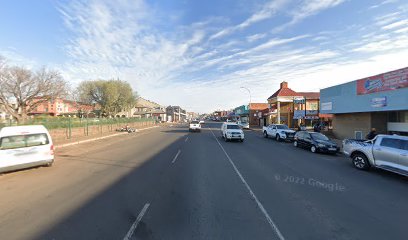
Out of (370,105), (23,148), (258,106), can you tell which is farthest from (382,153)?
(258,106)

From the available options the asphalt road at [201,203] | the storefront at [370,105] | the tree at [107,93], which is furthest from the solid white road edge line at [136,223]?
the tree at [107,93]

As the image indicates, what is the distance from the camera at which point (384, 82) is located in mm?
17344

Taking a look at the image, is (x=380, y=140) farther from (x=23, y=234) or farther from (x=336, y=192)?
(x=23, y=234)

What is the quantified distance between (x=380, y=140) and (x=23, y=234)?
40.5 ft

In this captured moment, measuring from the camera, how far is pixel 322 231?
4547 millimetres

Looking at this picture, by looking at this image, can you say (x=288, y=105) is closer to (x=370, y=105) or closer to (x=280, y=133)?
(x=280, y=133)

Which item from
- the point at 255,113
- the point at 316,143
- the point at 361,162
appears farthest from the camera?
the point at 255,113

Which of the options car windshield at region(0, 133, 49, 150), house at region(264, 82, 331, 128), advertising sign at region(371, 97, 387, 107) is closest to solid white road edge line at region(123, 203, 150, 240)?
car windshield at region(0, 133, 49, 150)

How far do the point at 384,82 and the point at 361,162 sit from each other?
10059 mm

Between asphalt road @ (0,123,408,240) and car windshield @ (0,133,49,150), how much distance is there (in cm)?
112

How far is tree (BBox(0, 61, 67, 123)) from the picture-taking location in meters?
31.8

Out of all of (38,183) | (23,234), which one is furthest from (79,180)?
(23,234)

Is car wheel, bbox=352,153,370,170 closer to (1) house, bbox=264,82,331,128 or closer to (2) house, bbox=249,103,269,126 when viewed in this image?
(1) house, bbox=264,82,331,128

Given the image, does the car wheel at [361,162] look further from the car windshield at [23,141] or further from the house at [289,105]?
the house at [289,105]
